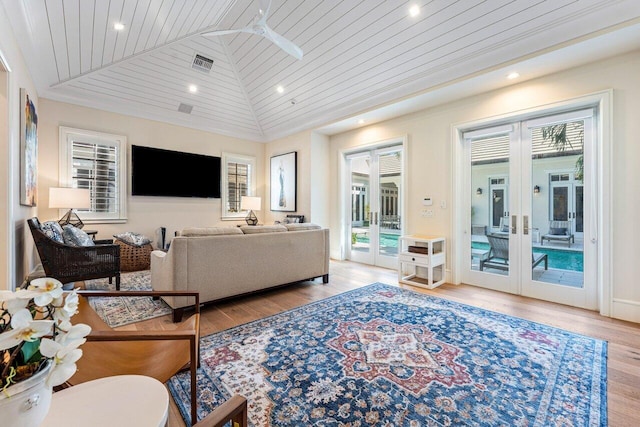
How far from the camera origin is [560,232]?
11.1 ft

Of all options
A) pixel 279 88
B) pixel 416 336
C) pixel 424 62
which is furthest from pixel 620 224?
pixel 279 88

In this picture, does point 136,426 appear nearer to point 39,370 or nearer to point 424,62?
point 39,370

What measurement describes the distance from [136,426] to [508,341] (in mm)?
2671

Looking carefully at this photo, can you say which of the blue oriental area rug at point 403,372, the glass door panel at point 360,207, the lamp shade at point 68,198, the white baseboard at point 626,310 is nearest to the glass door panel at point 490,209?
the white baseboard at point 626,310

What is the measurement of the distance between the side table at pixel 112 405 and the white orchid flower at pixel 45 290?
397mm

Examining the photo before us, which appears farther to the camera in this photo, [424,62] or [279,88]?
[279,88]

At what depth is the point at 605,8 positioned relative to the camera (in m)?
2.48

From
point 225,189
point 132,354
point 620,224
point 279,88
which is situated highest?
point 279,88

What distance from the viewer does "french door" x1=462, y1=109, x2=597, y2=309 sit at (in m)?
3.23

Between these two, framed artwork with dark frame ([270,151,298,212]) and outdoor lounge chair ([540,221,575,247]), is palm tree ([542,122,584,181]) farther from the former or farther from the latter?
framed artwork with dark frame ([270,151,298,212])

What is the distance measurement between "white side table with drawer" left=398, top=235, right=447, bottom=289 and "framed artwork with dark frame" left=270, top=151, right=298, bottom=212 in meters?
2.84

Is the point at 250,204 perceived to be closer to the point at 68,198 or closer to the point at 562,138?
the point at 68,198

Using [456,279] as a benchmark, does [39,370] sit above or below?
above

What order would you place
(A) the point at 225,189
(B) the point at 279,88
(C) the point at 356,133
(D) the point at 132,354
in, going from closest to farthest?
(D) the point at 132,354
(B) the point at 279,88
(C) the point at 356,133
(A) the point at 225,189
